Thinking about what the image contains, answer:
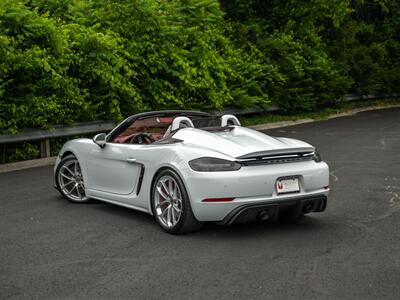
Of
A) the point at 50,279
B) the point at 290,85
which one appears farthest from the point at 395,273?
the point at 290,85

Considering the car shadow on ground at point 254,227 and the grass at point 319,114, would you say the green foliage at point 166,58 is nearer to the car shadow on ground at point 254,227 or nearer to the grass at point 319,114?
the grass at point 319,114

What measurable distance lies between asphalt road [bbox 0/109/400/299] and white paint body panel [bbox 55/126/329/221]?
32 centimetres

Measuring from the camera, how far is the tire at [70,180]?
26.9 ft

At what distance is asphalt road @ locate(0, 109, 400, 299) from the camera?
471cm

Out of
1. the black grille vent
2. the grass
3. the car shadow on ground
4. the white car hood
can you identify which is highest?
the white car hood

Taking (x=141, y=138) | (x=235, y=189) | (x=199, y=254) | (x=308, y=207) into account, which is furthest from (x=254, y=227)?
(x=141, y=138)

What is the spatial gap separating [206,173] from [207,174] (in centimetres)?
2

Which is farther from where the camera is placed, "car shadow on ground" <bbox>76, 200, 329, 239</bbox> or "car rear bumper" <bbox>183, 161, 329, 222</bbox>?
"car shadow on ground" <bbox>76, 200, 329, 239</bbox>

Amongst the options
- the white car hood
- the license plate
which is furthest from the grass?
the license plate

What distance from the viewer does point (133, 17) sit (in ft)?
49.3

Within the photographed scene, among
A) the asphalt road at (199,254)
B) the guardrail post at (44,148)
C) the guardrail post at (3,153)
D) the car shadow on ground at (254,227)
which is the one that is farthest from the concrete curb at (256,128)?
the car shadow on ground at (254,227)

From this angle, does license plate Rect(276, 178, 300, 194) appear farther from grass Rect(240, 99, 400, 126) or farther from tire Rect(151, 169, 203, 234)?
grass Rect(240, 99, 400, 126)

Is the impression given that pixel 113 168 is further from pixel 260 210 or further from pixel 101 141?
pixel 260 210

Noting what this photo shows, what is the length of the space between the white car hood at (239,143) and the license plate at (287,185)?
290mm
